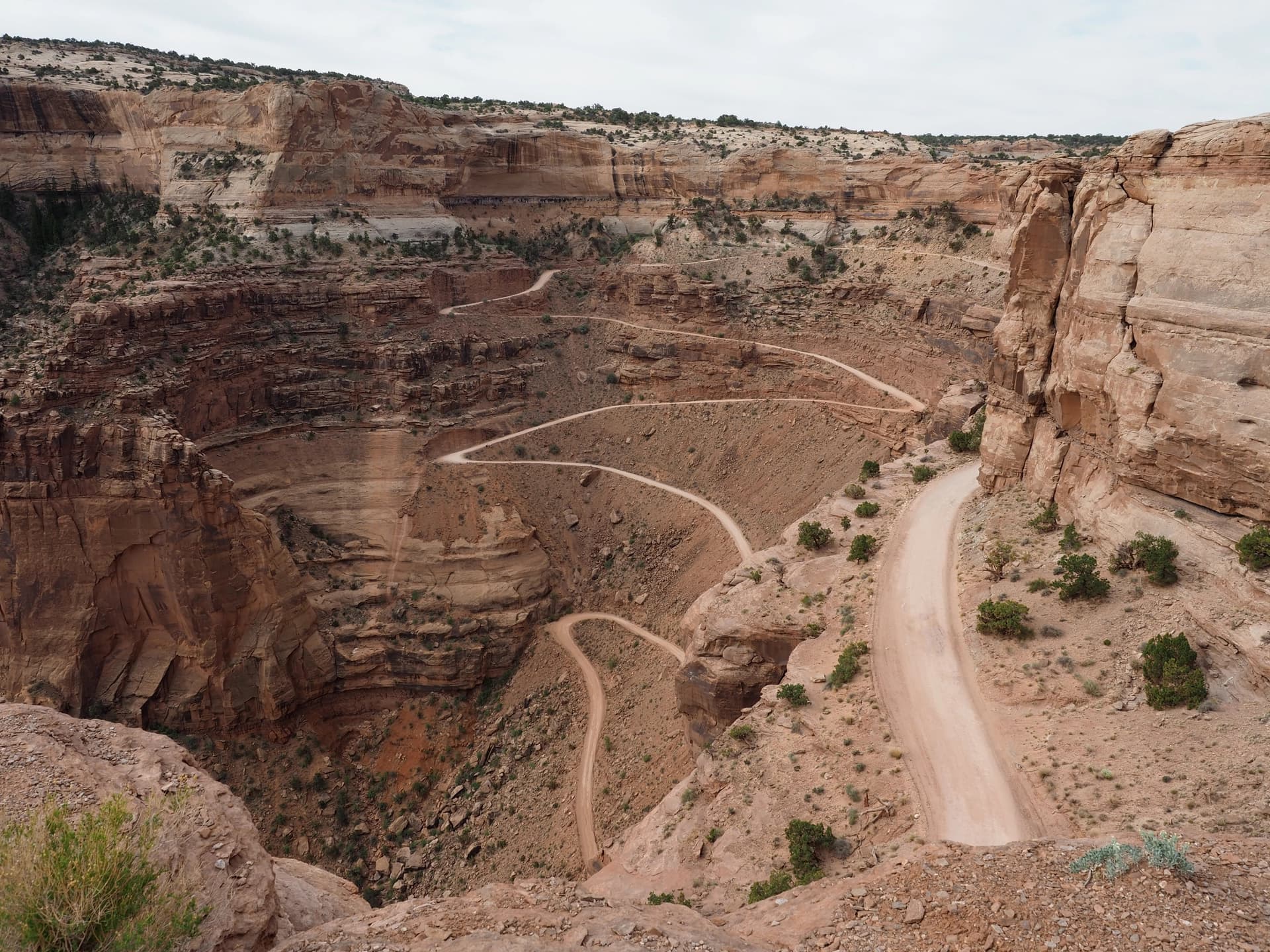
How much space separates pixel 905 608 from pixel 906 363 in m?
29.0

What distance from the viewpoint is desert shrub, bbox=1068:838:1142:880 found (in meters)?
11.3

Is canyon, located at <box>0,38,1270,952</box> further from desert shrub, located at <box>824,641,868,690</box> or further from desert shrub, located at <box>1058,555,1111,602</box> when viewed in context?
desert shrub, located at <box>1058,555,1111,602</box>

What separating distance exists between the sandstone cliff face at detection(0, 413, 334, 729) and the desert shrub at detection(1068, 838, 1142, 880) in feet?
119

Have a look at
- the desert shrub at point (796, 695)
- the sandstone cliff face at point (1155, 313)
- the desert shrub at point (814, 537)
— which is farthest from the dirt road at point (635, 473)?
the desert shrub at point (796, 695)

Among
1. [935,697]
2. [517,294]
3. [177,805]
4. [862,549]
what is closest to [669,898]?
[935,697]

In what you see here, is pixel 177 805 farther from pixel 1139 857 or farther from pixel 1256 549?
pixel 1256 549

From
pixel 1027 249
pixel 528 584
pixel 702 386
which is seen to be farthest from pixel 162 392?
pixel 1027 249

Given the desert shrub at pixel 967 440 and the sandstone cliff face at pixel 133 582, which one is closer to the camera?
the sandstone cliff face at pixel 133 582

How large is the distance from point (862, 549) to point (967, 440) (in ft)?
42.5

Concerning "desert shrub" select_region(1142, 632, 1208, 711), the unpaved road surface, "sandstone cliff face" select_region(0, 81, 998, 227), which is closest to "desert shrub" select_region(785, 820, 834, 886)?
the unpaved road surface

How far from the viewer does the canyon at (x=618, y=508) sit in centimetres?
1486

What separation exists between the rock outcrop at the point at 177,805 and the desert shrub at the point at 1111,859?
12711 mm

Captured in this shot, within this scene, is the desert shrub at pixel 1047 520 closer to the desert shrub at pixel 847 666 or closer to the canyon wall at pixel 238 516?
the desert shrub at pixel 847 666

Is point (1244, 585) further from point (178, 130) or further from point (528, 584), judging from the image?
point (178, 130)
